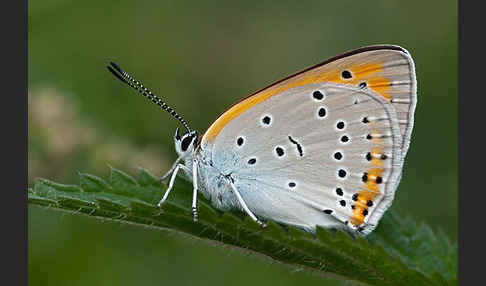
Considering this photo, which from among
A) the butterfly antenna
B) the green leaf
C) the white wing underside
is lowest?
the green leaf

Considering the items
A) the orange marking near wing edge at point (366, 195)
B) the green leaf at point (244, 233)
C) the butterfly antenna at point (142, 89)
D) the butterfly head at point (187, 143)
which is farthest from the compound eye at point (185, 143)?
the orange marking near wing edge at point (366, 195)

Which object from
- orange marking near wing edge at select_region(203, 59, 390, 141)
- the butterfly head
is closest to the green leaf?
the butterfly head

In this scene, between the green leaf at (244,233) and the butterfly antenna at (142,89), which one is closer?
the green leaf at (244,233)

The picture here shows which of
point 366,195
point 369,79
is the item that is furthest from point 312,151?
point 369,79

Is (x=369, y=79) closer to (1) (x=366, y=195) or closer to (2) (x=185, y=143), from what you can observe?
(1) (x=366, y=195)

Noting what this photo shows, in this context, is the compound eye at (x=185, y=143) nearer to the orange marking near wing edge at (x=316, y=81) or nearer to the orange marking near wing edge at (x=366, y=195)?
the orange marking near wing edge at (x=316, y=81)

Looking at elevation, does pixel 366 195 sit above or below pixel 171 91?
below

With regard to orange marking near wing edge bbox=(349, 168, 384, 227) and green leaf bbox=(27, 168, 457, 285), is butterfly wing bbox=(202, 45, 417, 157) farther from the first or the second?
green leaf bbox=(27, 168, 457, 285)
